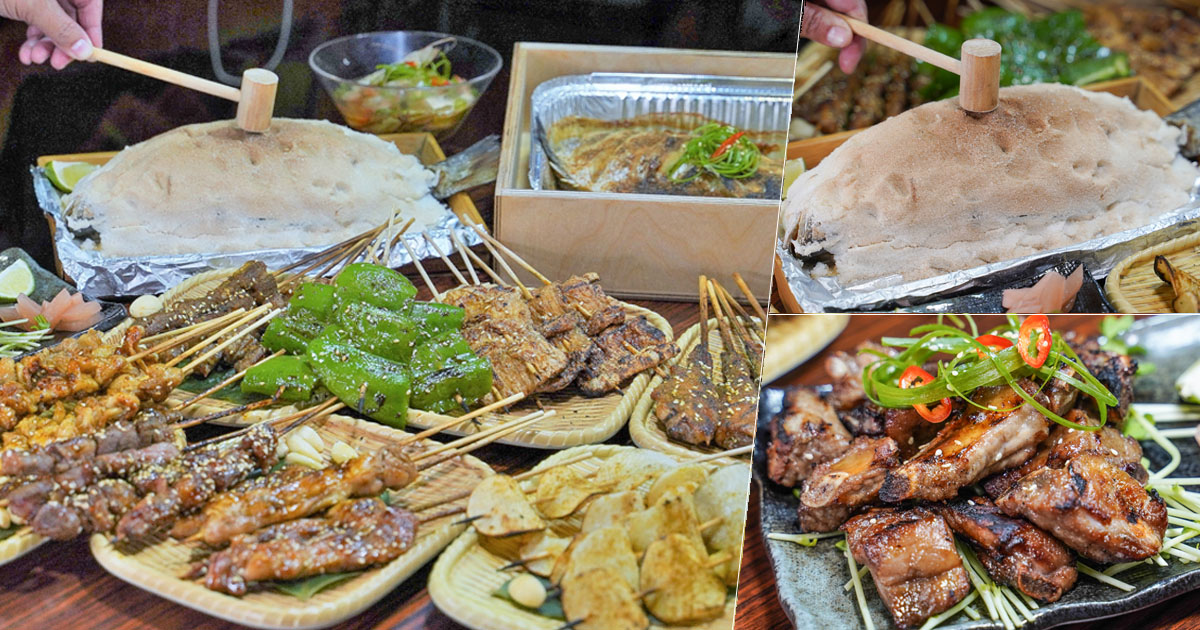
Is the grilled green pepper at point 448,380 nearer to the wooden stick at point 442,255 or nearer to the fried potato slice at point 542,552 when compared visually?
the wooden stick at point 442,255

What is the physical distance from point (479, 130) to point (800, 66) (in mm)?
1960

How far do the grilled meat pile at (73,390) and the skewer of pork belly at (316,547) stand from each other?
528mm

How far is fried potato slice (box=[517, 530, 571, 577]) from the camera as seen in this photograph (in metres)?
1.58

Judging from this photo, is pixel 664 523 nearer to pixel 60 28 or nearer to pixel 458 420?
pixel 458 420

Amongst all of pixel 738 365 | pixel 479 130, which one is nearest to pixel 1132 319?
pixel 738 365

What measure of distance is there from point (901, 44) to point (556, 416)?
3.61ft

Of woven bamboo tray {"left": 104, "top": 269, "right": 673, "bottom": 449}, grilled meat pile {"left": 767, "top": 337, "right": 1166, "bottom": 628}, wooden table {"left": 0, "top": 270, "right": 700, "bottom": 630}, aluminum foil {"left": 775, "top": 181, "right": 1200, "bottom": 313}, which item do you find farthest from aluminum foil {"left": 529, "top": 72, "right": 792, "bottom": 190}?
wooden table {"left": 0, "top": 270, "right": 700, "bottom": 630}

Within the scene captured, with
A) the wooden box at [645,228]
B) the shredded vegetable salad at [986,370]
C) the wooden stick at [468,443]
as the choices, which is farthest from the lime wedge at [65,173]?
the shredded vegetable salad at [986,370]

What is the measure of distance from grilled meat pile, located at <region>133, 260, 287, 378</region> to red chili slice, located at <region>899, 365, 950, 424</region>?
1.75 metres

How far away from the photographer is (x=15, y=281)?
2.03 meters

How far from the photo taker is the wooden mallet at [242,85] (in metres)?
1.97

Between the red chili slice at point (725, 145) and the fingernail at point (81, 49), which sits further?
the red chili slice at point (725, 145)

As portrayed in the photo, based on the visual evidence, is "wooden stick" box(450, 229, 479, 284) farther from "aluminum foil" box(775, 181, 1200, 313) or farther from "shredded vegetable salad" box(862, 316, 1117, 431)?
"shredded vegetable salad" box(862, 316, 1117, 431)

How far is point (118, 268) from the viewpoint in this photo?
81.5 inches
